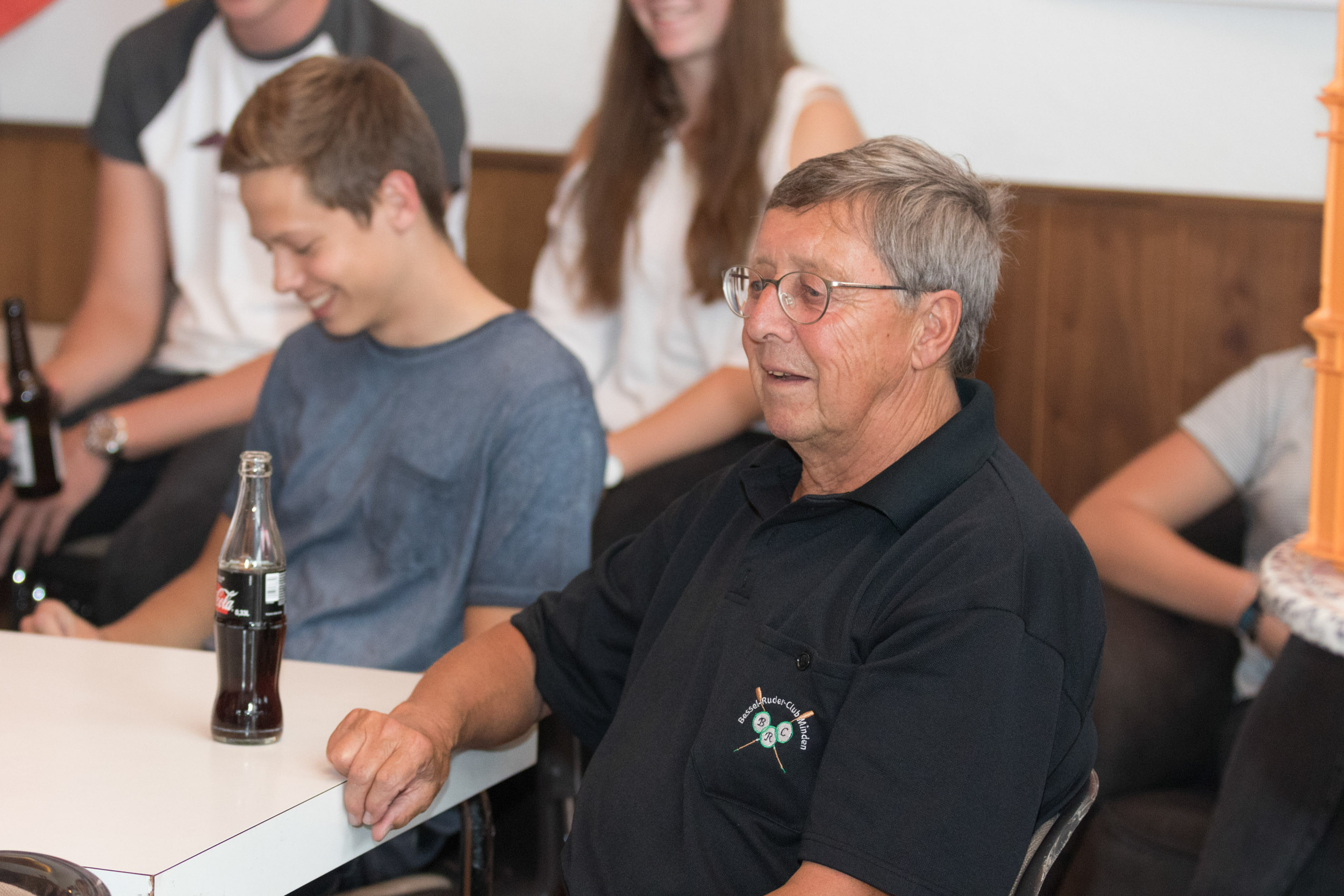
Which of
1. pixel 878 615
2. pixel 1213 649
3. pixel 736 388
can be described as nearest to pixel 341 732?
pixel 878 615

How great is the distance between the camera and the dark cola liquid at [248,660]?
3.56 ft

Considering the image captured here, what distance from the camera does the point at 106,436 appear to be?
7.70 ft

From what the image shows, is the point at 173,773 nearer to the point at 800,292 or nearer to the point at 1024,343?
the point at 800,292

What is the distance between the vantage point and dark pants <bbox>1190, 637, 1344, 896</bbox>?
4.54 ft

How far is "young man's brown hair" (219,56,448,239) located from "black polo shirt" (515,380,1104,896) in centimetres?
64

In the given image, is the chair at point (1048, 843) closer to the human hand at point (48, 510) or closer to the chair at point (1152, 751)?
the chair at point (1152, 751)

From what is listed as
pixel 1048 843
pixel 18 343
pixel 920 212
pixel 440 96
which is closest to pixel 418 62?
pixel 440 96

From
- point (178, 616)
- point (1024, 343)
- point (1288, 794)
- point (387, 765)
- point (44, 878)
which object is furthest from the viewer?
point (1024, 343)

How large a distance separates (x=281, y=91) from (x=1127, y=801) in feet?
4.76

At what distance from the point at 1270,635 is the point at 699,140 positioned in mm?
1243

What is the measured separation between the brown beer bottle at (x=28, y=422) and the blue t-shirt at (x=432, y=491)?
895 millimetres

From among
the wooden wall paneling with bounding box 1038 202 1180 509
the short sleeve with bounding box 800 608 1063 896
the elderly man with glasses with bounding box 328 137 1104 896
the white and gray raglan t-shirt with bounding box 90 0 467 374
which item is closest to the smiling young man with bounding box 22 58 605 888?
the elderly man with glasses with bounding box 328 137 1104 896

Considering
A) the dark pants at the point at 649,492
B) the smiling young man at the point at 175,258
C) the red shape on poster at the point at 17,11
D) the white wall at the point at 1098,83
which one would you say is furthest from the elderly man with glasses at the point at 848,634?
the red shape on poster at the point at 17,11

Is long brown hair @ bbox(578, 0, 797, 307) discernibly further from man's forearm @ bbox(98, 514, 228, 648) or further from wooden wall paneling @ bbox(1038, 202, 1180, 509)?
man's forearm @ bbox(98, 514, 228, 648)
